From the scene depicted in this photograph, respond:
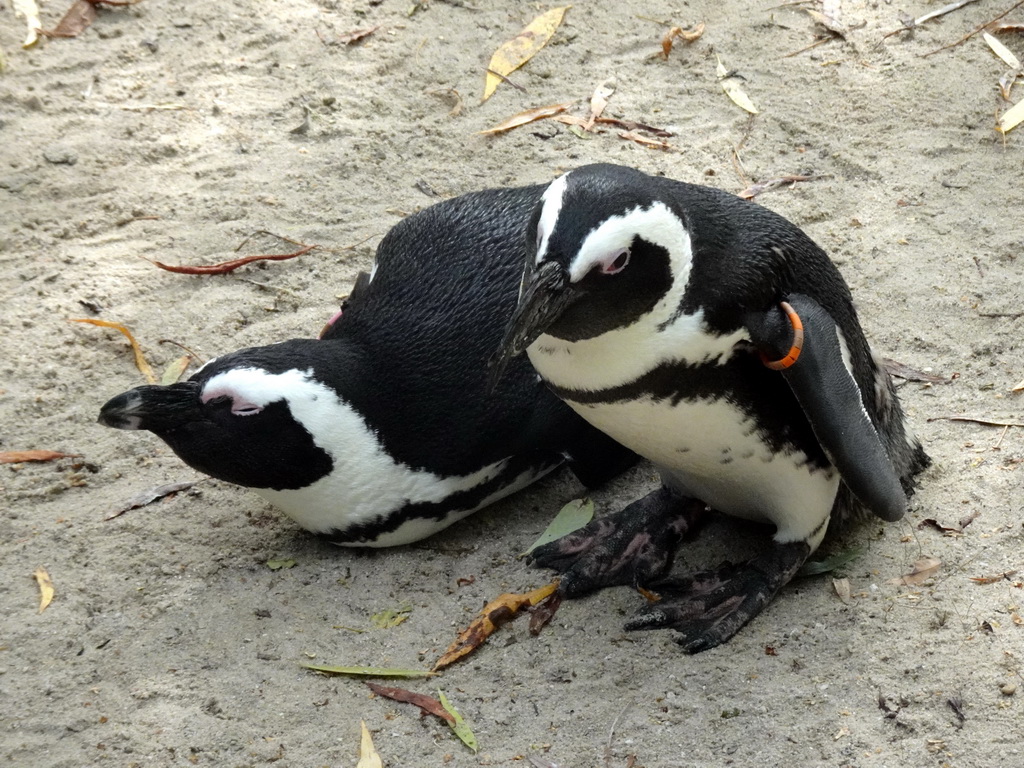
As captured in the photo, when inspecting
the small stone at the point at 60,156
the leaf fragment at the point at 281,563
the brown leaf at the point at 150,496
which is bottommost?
the leaf fragment at the point at 281,563

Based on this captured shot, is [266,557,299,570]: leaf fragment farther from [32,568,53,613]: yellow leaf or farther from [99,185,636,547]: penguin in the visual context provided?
[32,568,53,613]: yellow leaf

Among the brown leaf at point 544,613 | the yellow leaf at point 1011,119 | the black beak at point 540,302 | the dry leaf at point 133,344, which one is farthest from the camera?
the yellow leaf at point 1011,119

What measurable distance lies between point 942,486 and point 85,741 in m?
2.02

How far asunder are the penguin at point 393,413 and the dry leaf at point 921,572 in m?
0.79

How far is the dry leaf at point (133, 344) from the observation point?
346 cm

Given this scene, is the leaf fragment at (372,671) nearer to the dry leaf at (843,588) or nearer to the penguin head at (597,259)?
the penguin head at (597,259)

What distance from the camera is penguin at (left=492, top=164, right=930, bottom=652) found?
2127 millimetres

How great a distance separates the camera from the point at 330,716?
248 cm

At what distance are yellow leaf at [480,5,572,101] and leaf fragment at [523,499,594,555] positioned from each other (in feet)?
6.58

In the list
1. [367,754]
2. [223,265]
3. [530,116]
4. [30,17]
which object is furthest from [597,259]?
[30,17]

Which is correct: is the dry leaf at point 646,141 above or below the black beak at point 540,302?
below

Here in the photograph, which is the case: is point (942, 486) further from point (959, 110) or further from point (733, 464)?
point (959, 110)

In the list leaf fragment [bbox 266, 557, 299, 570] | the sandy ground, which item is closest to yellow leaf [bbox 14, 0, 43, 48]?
the sandy ground

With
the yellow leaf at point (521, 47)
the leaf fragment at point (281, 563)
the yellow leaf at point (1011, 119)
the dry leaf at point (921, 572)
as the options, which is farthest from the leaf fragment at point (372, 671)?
the yellow leaf at point (1011, 119)
